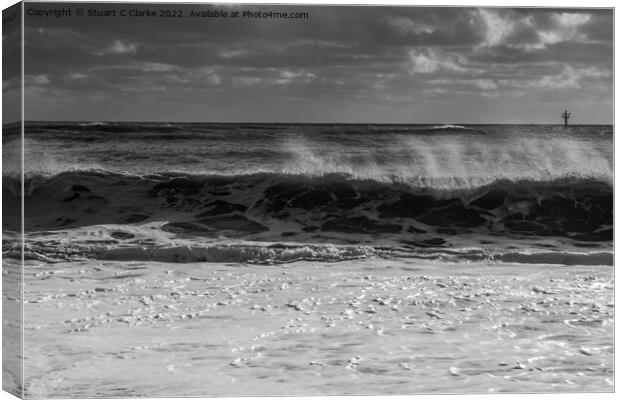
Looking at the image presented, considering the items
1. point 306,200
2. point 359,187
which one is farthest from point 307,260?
point 359,187

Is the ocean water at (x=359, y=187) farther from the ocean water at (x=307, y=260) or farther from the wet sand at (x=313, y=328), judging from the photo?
the wet sand at (x=313, y=328)

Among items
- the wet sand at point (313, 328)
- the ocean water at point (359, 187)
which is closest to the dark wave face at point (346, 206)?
the ocean water at point (359, 187)

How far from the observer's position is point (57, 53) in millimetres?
6070

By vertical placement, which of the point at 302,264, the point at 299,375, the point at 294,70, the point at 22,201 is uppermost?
the point at 294,70

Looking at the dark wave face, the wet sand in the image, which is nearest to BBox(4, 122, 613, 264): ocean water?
the dark wave face

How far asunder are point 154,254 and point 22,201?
1076 mm

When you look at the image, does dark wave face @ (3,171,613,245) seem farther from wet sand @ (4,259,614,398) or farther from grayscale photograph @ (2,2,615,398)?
wet sand @ (4,259,614,398)

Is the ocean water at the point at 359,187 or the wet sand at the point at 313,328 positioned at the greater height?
the ocean water at the point at 359,187

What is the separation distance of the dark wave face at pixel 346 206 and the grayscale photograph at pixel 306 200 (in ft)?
0.06

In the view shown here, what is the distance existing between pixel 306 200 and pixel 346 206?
0.28 meters

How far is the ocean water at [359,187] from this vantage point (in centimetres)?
653

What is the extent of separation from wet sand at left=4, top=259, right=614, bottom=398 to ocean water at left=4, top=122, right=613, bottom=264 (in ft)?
0.51

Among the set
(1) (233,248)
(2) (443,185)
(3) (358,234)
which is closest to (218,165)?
(1) (233,248)

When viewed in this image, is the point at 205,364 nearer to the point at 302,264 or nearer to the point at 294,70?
the point at 302,264
